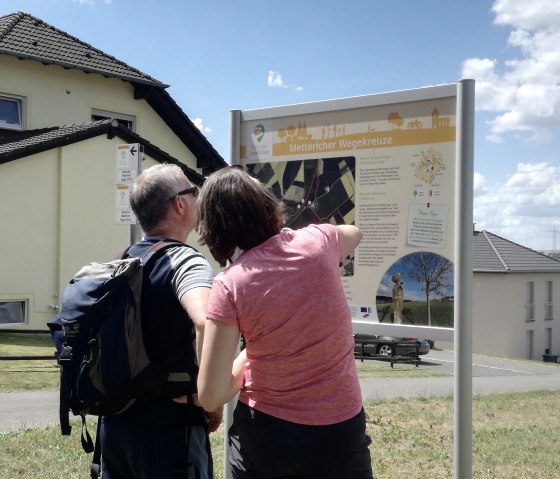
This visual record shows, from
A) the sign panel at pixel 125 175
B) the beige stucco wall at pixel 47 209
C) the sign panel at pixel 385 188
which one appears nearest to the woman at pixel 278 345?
the sign panel at pixel 385 188

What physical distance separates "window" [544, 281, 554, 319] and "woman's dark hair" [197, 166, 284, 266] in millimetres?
51752

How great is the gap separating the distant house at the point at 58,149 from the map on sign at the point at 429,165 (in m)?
13.6

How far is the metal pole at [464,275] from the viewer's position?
3162mm

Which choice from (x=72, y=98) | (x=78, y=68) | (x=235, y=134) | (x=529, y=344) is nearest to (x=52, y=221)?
(x=72, y=98)

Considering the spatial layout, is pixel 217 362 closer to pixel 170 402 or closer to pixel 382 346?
pixel 170 402

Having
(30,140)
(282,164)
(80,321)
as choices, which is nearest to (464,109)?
(282,164)

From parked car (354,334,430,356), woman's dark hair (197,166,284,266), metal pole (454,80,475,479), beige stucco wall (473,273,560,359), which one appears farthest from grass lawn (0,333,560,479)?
beige stucco wall (473,273,560,359)

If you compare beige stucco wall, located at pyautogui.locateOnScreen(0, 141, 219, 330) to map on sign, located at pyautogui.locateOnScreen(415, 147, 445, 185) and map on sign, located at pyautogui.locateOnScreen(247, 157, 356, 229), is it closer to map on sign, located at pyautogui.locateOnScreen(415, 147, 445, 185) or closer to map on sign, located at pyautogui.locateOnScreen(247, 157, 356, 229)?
map on sign, located at pyautogui.locateOnScreen(247, 157, 356, 229)

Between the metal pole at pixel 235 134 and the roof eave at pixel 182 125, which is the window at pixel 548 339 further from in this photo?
→ the metal pole at pixel 235 134

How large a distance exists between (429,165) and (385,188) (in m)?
0.27

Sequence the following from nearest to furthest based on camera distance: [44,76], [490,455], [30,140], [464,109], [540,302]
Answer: [464,109] < [490,455] < [30,140] < [44,76] < [540,302]

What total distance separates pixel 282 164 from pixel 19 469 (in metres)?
3.13

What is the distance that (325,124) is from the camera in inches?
151

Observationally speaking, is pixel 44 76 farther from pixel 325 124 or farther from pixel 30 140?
pixel 325 124
